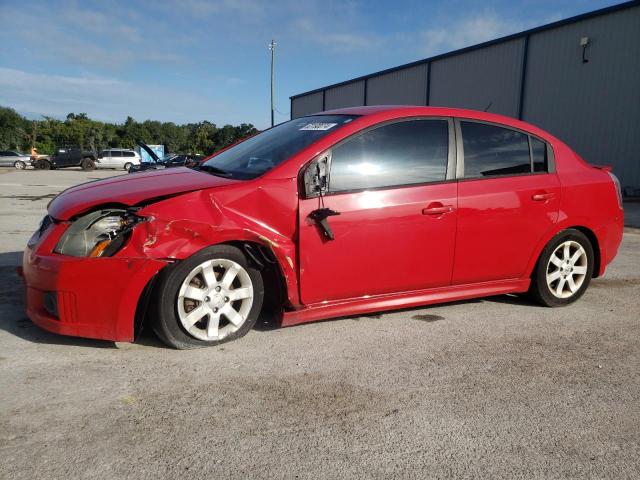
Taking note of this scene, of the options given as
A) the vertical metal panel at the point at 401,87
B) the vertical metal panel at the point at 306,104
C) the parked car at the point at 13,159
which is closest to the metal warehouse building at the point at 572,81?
the vertical metal panel at the point at 401,87

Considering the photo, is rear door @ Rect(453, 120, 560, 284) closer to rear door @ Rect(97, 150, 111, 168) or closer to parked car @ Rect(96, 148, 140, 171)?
parked car @ Rect(96, 148, 140, 171)

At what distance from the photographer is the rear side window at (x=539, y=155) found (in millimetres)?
4156

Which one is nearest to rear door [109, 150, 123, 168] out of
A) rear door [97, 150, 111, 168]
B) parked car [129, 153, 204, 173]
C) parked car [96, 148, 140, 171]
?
parked car [96, 148, 140, 171]

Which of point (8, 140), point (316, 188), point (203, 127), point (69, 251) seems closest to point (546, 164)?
point (316, 188)

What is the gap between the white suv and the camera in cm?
4000

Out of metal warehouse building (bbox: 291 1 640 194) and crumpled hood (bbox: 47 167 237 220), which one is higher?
metal warehouse building (bbox: 291 1 640 194)

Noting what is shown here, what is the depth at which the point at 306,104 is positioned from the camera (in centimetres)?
3875

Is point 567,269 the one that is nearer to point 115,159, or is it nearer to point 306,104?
point 306,104

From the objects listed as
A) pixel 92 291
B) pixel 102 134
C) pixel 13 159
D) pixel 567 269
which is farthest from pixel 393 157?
pixel 102 134

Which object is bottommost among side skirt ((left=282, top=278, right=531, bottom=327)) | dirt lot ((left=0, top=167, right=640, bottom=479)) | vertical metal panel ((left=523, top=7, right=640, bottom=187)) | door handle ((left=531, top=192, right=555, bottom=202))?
dirt lot ((left=0, top=167, right=640, bottom=479))

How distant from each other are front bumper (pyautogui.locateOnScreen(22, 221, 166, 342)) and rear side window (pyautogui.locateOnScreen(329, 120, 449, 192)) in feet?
4.39

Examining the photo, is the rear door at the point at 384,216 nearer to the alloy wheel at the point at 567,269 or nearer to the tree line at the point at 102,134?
the alloy wheel at the point at 567,269

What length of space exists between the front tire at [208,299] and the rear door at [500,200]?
1.58 m

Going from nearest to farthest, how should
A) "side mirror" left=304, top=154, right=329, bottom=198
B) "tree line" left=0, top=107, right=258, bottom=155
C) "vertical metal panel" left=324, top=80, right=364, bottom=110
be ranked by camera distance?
"side mirror" left=304, top=154, right=329, bottom=198
"vertical metal panel" left=324, top=80, right=364, bottom=110
"tree line" left=0, top=107, right=258, bottom=155
